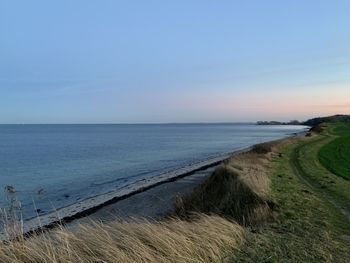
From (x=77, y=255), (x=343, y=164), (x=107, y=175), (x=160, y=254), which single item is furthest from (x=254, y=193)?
(x=107, y=175)

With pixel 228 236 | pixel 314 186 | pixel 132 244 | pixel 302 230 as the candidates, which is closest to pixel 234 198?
pixel 302 230

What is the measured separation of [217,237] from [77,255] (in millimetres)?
2924

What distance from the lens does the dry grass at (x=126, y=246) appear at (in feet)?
20.5

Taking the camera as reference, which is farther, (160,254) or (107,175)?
(107,175)

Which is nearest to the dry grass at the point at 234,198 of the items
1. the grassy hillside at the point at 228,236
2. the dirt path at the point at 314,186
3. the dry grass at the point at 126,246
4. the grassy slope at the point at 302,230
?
the grassy hillside at the point at 228,236

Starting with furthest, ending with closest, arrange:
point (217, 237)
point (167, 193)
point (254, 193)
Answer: point (167, 193)
point (254, 193)
point (217, 237)

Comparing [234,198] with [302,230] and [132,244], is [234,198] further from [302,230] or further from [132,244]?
[132,244]

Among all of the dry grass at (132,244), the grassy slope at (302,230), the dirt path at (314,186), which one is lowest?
the dirt path at (314,186)

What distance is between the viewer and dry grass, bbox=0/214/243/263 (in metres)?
6.25

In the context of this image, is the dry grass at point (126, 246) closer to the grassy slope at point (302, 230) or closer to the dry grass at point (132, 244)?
the dry grass at point (132, 244)

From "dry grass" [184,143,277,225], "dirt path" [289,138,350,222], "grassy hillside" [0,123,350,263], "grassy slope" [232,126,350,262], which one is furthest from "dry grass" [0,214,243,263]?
"dirt path" [289,138,350,222]

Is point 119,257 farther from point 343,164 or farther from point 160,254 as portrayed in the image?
point 343,164

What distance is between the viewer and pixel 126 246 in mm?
6773

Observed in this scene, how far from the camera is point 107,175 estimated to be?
44031 millimetres
